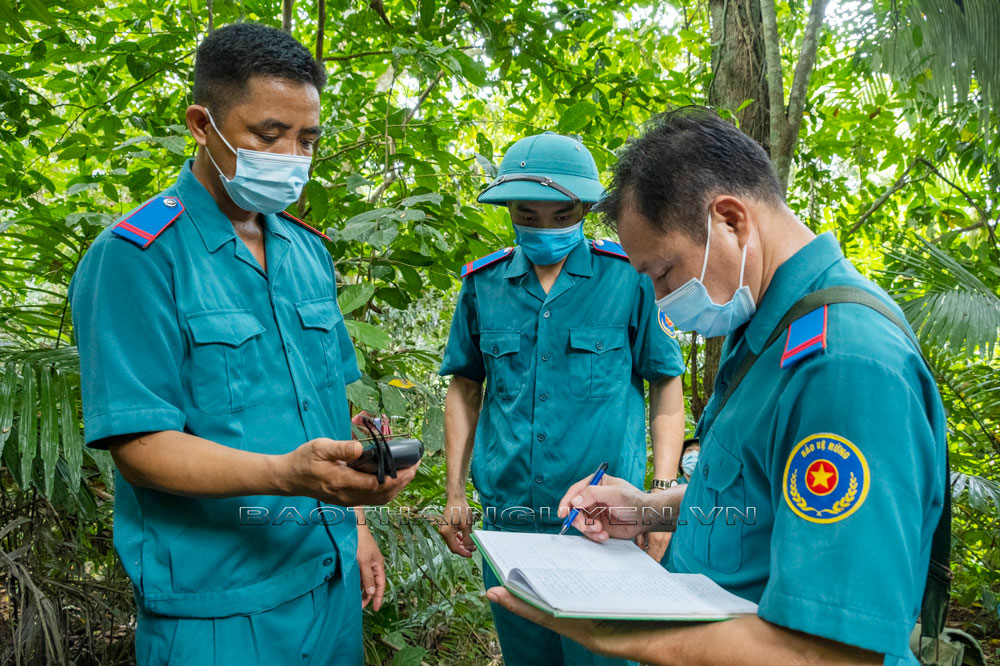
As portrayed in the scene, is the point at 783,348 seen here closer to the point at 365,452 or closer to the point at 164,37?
the point at 365,452

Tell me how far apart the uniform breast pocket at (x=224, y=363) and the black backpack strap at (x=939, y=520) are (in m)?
1.00

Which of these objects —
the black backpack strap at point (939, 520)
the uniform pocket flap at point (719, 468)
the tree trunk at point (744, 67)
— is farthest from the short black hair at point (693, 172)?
the tree trunk at point (744, 67)

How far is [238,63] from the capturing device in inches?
63.1

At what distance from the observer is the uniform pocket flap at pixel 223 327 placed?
56.9 inches

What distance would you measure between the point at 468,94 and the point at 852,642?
3692 millimetres

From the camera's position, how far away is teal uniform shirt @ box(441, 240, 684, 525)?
216 centimetres

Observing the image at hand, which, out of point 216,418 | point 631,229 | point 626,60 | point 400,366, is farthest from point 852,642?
point 626,60

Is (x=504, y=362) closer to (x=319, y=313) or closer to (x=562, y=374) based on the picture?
(x=562, y=374)

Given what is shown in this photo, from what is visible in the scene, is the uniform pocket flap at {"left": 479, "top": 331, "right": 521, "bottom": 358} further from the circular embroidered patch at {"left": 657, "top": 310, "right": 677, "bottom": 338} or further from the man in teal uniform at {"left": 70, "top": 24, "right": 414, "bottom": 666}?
the man in teal uniform at {"left": 70, "top": 24, "right": 414, "bottom": 666}

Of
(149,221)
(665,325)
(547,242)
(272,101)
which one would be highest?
(272,101)

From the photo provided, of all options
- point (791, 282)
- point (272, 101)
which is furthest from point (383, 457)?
point (272, 101)

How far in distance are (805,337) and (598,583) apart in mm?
500

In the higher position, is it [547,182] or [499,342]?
[547,182]

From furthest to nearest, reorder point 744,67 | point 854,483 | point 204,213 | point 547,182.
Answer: point 744,67 < point 547,182 < point 204,213 < point 854,483
